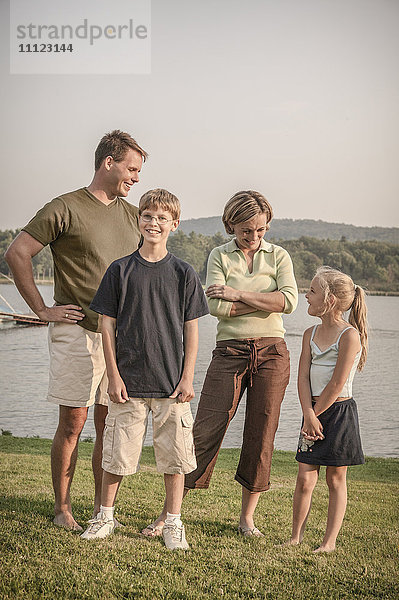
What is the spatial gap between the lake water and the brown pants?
8115 millimetres

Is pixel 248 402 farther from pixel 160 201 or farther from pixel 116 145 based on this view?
pixel 116 145

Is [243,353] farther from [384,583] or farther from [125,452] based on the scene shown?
[384,583]

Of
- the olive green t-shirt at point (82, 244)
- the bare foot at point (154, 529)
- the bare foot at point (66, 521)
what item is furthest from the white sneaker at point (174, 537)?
the olive green t-shirt at point (82, 244)

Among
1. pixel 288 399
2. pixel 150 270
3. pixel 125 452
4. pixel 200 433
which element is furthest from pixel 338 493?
pixel 288 399

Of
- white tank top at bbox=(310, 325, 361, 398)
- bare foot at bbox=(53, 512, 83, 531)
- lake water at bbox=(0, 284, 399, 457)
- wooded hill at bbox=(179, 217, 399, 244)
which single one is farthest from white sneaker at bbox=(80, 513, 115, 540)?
wooded hill at bbox=(179, 217, 399, 244)

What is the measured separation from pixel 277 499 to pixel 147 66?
217 inches

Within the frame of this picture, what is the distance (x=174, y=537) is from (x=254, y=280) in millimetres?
1258

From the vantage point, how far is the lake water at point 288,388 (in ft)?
46.7

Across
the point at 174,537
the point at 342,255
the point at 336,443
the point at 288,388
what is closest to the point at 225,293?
the point at 336,443

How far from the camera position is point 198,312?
3111 millimetres

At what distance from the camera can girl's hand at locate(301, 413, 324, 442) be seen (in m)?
3.12

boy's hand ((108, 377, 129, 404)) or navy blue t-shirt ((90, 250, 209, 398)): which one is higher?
navy blue t-shirt ((90, 250, 209, 398))

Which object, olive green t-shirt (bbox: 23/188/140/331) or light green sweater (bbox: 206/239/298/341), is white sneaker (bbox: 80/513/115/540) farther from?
light green sweater (bbox: 206/239/298/341)

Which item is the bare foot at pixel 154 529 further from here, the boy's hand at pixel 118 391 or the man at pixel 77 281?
the boy's hand at pixel 118 391
